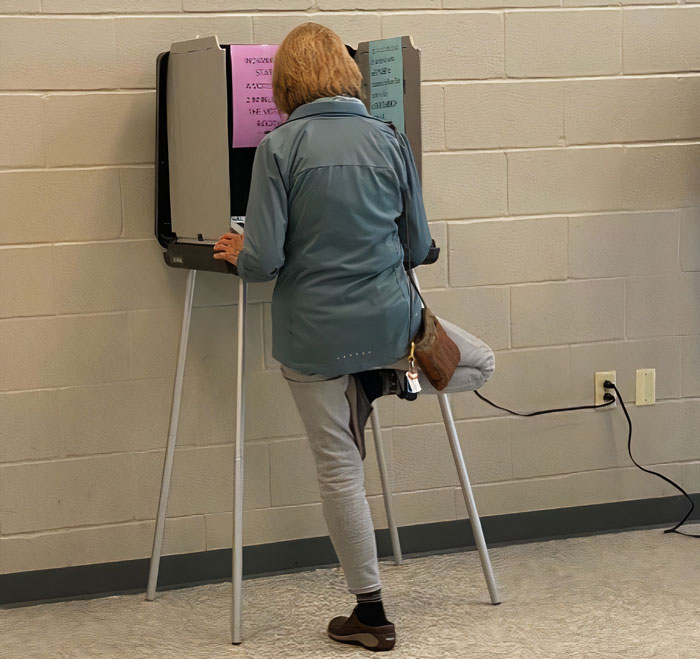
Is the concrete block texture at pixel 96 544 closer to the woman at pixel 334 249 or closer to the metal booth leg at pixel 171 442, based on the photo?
the metal booth leg at pixel 171 442

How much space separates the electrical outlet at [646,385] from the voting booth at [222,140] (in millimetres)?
821

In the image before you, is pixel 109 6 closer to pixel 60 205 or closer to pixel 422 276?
pixel 60 205

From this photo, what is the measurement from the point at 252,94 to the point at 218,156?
0.56ft

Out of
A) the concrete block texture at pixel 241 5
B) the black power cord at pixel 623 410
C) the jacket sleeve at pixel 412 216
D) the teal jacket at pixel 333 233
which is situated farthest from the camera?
the black power cord at pixel 623 410

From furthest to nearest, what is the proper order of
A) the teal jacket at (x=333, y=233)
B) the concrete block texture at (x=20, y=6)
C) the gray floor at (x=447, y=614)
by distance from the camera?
the concrete block texture at (x=20, y=6) < the gray floor at (x=447, y=614) < the teal jacket at (x=333, y=233)

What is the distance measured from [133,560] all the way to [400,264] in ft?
3.83

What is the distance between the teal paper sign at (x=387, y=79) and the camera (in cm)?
241

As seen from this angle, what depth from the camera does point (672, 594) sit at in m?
2.58

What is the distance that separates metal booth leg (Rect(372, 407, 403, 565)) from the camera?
2.77 m

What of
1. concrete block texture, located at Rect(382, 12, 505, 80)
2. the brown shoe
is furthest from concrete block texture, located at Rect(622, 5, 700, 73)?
the brown shoe

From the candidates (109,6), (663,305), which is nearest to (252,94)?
(109,6)

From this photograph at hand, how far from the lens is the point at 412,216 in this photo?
225cm

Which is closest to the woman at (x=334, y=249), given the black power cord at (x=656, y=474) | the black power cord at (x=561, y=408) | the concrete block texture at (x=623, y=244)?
the black power cord at (x=561, y=408)

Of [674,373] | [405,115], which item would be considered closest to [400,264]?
[405,115]
